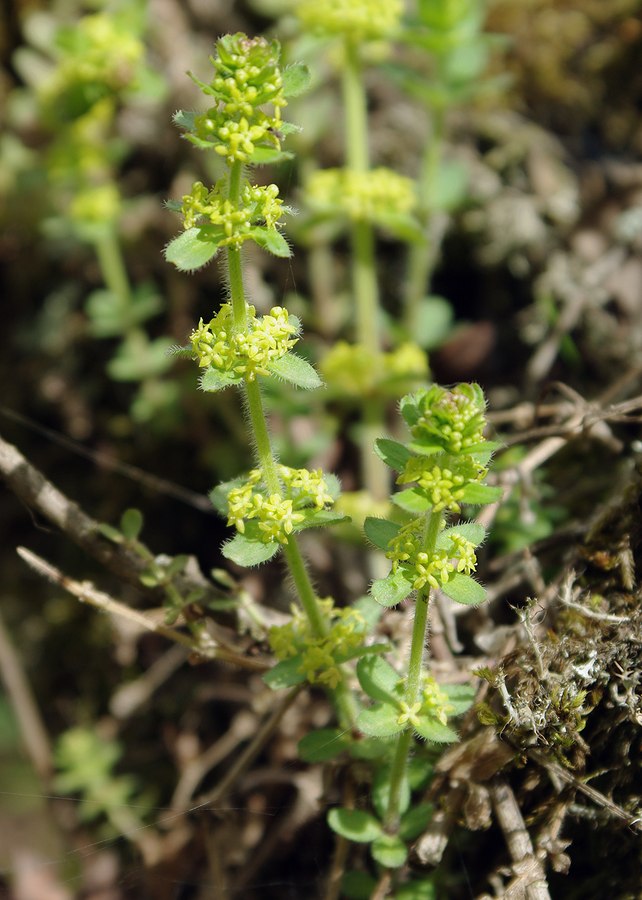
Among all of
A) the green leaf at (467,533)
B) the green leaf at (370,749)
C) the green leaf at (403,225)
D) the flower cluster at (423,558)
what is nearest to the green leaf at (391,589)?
the flower cluster at (423,558)

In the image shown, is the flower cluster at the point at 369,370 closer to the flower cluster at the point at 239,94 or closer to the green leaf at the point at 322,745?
the green leaf at the point at 322,745

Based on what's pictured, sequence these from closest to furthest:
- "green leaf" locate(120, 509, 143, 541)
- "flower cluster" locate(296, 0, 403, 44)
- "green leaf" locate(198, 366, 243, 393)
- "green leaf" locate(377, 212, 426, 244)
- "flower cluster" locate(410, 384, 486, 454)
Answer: "flower cluster" locate(410, 384, 486, 454), "green leaf" locate(198, 366, 243, 393), "green leaf" locate(120, 509, 143, 541), "flower cluster" locate(296, 0, 403, 44), "green leaf" locate(377, 212, 426, 244)

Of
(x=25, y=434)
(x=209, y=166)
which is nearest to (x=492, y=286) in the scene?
(x=209, y=166)

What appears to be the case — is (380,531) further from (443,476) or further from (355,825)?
(355,825)

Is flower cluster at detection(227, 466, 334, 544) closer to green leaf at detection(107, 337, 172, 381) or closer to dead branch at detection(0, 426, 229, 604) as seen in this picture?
dead branch at detection(0, 426, 229, 604)

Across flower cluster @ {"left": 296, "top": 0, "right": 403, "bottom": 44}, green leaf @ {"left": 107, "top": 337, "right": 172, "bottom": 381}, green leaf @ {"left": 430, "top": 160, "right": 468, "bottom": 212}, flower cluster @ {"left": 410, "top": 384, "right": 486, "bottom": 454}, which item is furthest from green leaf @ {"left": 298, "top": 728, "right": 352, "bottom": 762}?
flower cluster @ {"left": 296, "top": 0, "right": 403, "bottom": 44}

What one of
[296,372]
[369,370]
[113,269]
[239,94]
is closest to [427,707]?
[296,372]
